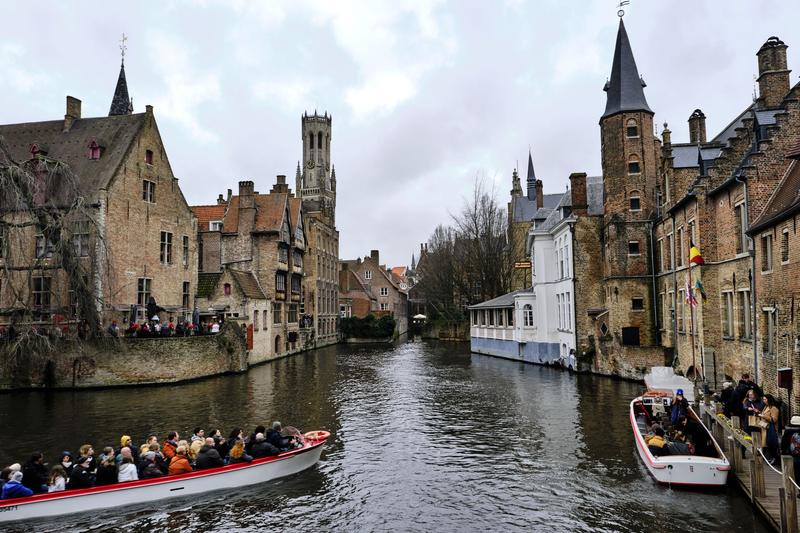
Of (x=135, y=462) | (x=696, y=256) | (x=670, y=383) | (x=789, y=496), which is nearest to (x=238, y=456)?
(x=135, y=462)

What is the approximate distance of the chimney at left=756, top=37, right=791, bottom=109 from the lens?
23.3 m

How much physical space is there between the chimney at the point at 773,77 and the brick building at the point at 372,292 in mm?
51644

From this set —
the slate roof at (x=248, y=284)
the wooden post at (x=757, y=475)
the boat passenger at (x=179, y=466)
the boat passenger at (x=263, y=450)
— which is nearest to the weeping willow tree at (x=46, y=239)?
the slate roof at (x=248, y=284)

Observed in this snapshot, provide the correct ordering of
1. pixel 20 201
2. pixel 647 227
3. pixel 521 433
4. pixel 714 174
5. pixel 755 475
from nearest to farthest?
pixel 755 475, pixel 521 433, pixel 20 201, pixel 714 174, pixel 647 227

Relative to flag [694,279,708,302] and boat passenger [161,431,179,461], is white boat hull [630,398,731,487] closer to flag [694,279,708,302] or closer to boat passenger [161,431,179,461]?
flag [694,279,708,302]

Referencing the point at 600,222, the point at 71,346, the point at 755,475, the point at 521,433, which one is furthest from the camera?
the point at 600,222

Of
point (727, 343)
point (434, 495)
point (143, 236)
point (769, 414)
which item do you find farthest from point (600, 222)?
point (143, 236)

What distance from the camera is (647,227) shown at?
29.1 m

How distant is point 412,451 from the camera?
15.7 m

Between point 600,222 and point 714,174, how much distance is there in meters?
10.5

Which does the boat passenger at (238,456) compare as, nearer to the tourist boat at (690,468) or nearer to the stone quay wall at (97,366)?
the tourist boat at (690,468)

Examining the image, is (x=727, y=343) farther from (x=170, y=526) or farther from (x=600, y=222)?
(x=170, y=526)

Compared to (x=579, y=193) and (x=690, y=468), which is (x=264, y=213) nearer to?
(x=579, y=193)

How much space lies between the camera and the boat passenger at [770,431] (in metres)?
11.8
